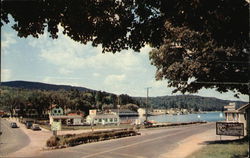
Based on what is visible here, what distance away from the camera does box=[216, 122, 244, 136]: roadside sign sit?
Result: 2891cm

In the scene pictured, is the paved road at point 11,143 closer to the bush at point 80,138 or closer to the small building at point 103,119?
the bush at point 80,138

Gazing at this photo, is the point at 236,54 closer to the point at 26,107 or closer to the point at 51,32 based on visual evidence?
the point at 51,32

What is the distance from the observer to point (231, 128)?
29531 millimetres

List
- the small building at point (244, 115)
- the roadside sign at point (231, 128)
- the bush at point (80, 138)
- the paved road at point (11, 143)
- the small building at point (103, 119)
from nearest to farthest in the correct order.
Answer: the roadside sign at point (231, 128)
the paved road at point (11, 143)
the bush at point (80, 138)
the small building at point (244, 115)
the small building at point (103, 119)

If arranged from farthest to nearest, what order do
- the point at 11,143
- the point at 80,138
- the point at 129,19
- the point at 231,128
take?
the point at 11,143 → the point at 80,138 → the point at 231,128 → the point at 129,19

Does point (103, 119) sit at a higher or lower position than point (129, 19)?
lower

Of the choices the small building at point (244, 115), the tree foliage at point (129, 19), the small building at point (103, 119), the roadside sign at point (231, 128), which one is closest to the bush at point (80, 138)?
the roadside sign at point (231, 128)

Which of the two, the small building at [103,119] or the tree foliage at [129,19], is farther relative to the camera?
the small building at [103,119]

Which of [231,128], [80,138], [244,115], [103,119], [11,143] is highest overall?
[244,115]

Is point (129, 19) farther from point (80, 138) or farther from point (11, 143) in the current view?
point (11, 143)

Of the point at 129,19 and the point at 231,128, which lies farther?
the point at 231,128

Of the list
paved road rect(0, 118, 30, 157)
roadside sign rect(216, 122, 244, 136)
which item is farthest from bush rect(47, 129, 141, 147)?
roadside sign rect(216, 122, 244, 136)

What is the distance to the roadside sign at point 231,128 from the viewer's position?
28.9 metres

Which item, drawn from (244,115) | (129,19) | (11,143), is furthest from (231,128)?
(11,143)
